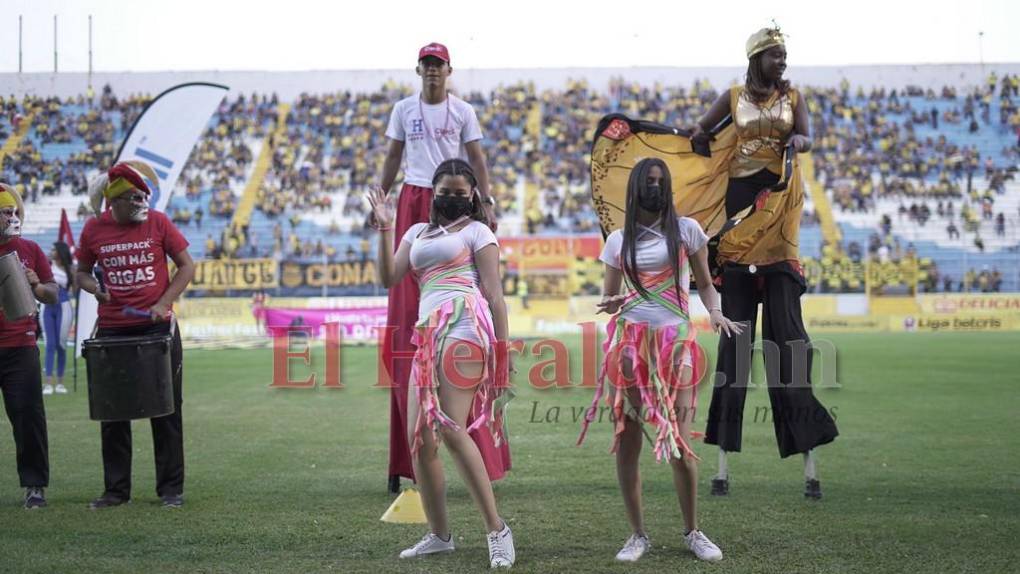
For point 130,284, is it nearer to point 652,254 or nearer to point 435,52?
point 435,52

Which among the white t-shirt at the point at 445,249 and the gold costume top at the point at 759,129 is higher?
the gold costume top at the point at 759,129

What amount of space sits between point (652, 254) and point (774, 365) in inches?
76.6

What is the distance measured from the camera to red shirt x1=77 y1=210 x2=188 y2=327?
6750 millimetres

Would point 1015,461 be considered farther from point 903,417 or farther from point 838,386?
point 838,386

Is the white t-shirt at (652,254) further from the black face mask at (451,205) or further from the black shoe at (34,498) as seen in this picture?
the black shoe at (34,498)

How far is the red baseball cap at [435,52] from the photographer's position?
264 inches

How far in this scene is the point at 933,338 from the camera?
84.8ft

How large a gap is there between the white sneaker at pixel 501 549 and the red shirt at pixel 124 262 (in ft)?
9.44

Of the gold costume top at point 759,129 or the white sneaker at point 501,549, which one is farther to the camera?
the gold costume top at point 759,129

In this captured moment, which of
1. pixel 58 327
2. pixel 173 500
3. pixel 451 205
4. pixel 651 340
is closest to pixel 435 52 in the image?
pixel 451 205

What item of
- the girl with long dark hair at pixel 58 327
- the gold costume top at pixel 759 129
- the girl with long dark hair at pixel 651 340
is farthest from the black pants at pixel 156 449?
the girl with long dark hair at pixel 58 327

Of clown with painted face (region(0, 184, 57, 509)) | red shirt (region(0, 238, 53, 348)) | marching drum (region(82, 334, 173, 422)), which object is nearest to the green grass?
clown with painted face (region(0, 184, 57, 509))

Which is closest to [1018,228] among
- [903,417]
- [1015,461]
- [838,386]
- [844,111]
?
[844,111]

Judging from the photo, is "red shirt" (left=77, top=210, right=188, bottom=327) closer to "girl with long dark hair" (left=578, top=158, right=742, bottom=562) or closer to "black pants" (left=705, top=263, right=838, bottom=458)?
"girl with long dark hair" (left=578, top=158, right=742, bottom=562)
